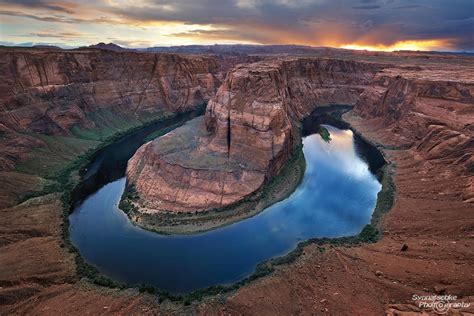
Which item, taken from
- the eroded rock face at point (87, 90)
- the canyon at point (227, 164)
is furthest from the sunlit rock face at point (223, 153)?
the eroded rock face at point (87, 90)

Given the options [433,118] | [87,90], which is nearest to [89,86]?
[87,90]

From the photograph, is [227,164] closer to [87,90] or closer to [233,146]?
[233,146]

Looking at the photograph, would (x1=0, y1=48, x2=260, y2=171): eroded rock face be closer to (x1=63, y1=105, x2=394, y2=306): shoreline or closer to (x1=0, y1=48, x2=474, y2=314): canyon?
(x1=0, y1=48, x2=474, y2=314): canyon

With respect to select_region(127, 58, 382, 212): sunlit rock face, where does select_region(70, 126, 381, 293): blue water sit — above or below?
below

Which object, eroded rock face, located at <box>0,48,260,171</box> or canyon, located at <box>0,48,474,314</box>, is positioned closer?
canyon, located at <box>0,48,474,314</box>

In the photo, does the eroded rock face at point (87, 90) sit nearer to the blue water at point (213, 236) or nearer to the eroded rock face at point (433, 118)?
the blue water at point (213, 236)

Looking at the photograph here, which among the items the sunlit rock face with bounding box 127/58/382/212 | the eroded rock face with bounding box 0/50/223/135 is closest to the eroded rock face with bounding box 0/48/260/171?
the eroded rock face with bounding box 0/50/223/135
